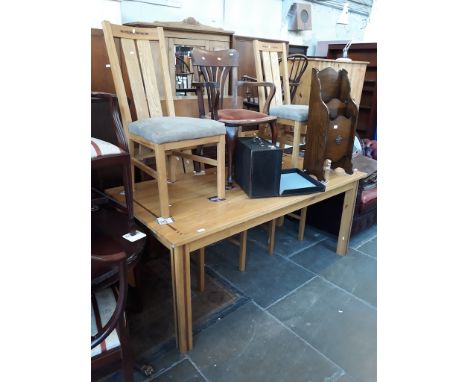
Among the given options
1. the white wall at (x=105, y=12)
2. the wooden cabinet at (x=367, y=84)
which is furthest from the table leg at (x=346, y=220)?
the wooden cabinet at (x=367, y=84)

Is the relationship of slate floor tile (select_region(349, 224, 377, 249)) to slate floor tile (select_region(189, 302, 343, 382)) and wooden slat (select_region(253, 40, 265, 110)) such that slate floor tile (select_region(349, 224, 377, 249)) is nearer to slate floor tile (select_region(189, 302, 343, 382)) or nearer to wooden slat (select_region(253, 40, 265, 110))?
slate floor tile (select_region(189, 302, 343, 382))

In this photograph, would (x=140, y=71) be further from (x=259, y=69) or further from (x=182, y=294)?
(x=182, y=294)

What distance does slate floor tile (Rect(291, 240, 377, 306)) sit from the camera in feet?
6.40

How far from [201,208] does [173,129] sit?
0.41 metres

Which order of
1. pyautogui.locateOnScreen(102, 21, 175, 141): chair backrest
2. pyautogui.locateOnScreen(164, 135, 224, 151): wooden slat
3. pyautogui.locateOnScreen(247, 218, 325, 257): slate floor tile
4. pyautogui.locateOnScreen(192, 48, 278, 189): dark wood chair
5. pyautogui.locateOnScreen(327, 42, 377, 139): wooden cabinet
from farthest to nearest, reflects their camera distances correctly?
1. pyautogui.locateOnScreen(327, 42, 377, 139): wooden cabinet
2. pyautogui.locateOnScreen(247, 218, 325, 257): slate floor tile
3. pyautogui.locateOnScreen(192, 48, 278, 189): dark wood chair
4. pyautogui.locateOnScreen(102, 21, 175, 141): chair backrest
5. pyautogui.locateOnScreen(164, 135, 224, 151): wooden slat

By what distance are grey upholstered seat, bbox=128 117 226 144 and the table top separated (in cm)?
35

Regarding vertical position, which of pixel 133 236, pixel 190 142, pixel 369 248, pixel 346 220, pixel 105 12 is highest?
pixel 105 12

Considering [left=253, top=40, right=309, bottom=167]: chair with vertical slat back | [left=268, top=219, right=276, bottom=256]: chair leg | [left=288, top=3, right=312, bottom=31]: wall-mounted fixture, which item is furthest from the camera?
[left=288, top=3, right=312, bottom=31]: wall-mounted fixture

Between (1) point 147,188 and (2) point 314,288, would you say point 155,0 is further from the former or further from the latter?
(2) point 314,288

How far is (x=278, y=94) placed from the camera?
97.7 inches

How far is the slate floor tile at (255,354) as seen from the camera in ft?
4.47

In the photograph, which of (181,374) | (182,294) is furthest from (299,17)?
(181,374)

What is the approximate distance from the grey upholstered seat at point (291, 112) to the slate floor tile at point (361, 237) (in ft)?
3.54

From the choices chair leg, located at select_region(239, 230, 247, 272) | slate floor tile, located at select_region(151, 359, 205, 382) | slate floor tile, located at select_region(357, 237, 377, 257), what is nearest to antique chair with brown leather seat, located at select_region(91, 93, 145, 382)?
slate floor tile, located at select_region(151, 359, 205, 382)
